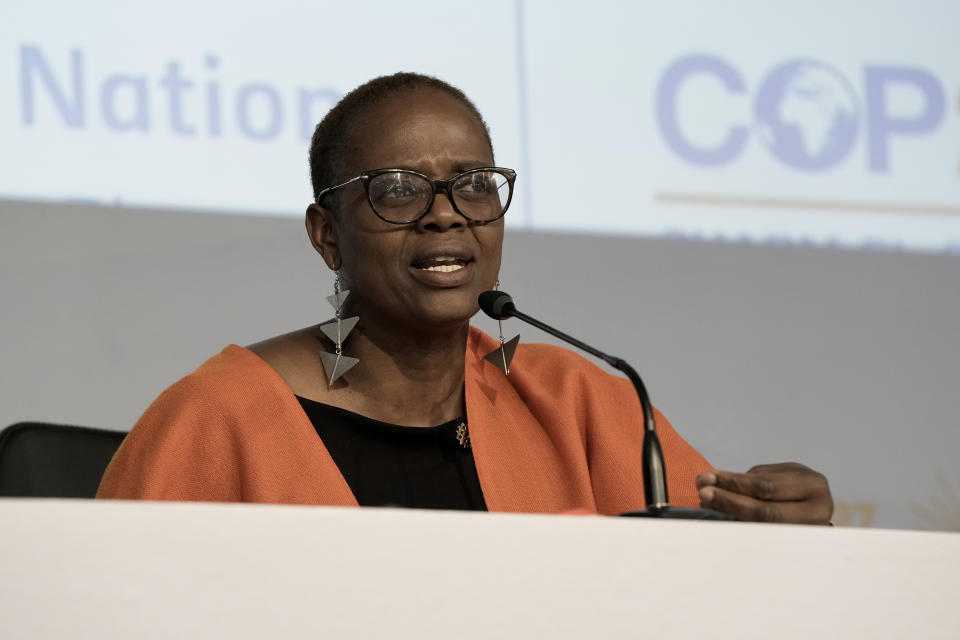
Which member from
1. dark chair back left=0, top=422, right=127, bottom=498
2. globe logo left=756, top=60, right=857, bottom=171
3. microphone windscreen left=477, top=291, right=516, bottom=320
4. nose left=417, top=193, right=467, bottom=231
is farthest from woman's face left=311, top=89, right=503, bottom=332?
globe logo left=756, top=60, right=857, bottom=171

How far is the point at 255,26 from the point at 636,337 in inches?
Result: 44.7

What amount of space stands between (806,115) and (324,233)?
159cm

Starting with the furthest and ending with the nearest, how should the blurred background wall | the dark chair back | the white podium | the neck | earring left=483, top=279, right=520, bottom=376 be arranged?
the blurred background wall < earring left=483, top=279, right=520, bottom=376 < the neck < the dark chair back < the white podium

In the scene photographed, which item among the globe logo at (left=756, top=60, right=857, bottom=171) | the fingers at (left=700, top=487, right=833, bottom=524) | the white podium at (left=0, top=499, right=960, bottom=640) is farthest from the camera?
the globe logo at (left=756, top=60, right=857, bottom=171)

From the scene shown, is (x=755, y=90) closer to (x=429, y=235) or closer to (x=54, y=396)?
(x=429, y=235)

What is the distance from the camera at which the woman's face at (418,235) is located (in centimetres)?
186

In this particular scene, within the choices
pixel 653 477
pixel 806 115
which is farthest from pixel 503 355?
pixel 806 115

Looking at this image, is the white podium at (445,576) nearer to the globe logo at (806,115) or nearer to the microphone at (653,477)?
the microphone at (653,477)

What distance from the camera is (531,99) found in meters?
2.91

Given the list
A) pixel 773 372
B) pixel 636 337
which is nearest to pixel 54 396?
pixel 636 337

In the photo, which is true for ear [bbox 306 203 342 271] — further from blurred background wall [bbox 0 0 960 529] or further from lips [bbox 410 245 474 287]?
blurred background wall [bbox 0 0 960 529]

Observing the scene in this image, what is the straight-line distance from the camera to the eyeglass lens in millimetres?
1851

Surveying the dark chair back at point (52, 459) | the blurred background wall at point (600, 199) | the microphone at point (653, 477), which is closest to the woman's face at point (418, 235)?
the microphone at point (653, 477)

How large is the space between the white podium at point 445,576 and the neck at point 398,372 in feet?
3.20
